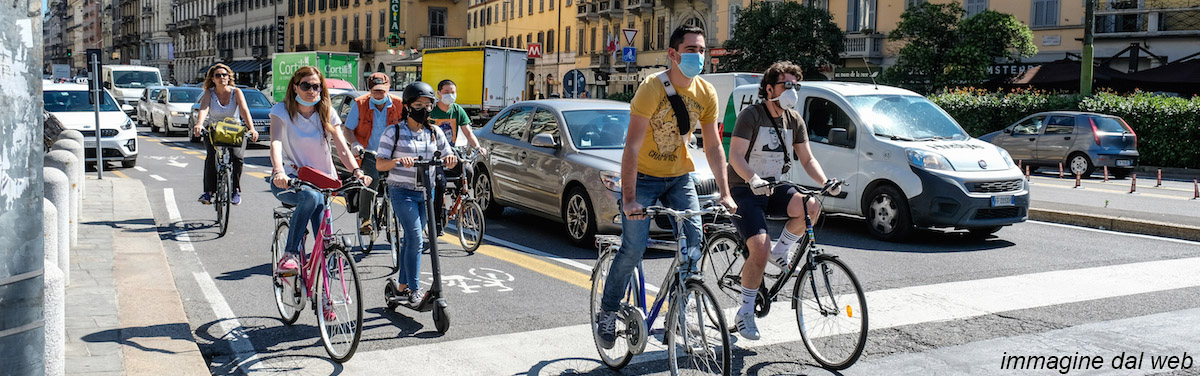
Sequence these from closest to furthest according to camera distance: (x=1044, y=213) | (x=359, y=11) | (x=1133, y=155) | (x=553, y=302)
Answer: (x=553, y=302), (x=1044, y=213), (x=1133, y=155), (x=359, y=11)

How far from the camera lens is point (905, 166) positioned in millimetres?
10641

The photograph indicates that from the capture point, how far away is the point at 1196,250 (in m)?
10.2

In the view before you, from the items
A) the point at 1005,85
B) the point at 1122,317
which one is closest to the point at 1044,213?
the point at 1122,317

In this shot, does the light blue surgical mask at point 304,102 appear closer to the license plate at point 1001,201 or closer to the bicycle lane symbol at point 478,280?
the bicycle lane symbol at point 478,280

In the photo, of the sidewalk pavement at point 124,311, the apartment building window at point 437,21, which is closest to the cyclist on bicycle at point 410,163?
the sidewalk pavement at point 124,311

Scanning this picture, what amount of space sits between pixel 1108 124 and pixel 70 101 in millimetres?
20308

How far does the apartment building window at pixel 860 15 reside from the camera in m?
42.6

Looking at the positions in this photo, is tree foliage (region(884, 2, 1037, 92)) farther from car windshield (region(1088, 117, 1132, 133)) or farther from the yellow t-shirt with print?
the yellow t-shirt with print

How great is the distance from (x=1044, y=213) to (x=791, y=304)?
8.02m

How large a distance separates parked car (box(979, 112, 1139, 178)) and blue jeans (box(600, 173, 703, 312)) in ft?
59.7

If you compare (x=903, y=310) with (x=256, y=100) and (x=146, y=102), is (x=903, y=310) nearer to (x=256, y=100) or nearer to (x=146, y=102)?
(x=256, y=100)

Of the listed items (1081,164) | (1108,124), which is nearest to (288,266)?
(1081,164)

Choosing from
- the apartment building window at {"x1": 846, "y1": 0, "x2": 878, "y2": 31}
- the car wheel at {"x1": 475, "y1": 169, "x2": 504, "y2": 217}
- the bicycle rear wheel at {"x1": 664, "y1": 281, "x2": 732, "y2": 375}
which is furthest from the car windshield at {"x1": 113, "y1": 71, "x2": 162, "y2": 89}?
the bicycle rear wheel at {"x1": 664, "y1": 281, "x2": 732, "y2": 375}

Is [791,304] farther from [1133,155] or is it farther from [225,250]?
[1133,155]
